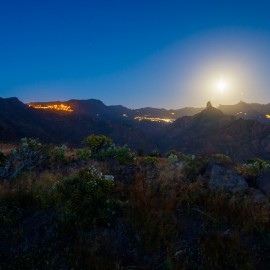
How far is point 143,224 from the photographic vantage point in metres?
6.36

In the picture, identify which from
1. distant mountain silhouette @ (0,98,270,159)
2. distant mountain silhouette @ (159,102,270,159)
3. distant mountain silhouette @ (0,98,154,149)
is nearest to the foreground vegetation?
distant mountain silhouette @ (0,98,270,159)

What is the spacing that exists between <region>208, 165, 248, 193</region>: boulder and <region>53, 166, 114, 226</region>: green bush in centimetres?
294

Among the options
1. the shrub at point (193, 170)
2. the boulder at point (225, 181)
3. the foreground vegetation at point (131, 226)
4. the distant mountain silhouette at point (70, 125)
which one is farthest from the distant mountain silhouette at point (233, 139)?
the foreground vegetation at point (131, 226)

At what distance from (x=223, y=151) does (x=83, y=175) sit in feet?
316

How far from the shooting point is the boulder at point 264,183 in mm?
8436

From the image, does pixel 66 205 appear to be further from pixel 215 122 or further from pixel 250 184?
pixel 215 122

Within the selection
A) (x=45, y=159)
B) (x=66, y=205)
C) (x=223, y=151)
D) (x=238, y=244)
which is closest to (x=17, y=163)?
(x=45, y=159)

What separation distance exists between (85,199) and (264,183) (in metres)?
5.13

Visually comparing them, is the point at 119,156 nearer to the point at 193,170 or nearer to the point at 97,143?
the point at 97,143

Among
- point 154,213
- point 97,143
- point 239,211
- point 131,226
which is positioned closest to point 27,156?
point 97,143

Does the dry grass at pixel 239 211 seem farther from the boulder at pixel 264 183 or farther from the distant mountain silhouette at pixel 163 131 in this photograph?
the distant mountain silhouette at pixel 163 131

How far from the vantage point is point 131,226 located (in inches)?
257

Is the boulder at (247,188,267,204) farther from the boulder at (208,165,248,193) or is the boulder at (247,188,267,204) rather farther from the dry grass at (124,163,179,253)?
the dry grass at (124,163,179,253)

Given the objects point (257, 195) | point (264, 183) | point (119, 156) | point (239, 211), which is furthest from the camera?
point (119, 156)
